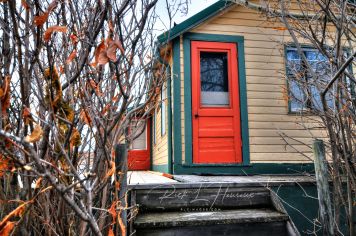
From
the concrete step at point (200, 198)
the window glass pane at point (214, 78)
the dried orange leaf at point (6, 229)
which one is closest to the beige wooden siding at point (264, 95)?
the window glass pane at point (214, 78)

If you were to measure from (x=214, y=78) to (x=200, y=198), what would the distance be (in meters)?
3.41

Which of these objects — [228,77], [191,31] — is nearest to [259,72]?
[228,77]

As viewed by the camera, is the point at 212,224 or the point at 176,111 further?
the point at 176,111

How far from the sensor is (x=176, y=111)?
609cm

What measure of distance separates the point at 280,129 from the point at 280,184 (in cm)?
296

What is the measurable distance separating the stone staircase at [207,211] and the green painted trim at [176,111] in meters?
2.38

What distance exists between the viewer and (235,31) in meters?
6.60

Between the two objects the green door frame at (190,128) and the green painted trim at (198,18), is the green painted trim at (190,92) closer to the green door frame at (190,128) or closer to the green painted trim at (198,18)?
the green door frame at (190,128)

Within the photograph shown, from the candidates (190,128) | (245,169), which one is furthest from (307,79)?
(190,128)

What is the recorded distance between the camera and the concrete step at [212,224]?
3006 millimetres

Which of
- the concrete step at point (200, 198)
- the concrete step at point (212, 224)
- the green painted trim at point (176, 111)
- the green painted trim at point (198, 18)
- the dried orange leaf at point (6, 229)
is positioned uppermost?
the green painted trim at point (198, 18)

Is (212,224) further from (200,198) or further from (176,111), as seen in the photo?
(176,111)

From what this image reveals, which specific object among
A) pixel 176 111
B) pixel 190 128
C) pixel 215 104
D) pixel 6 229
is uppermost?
pixel 215 104

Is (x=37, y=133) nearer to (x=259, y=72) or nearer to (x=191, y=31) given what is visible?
(x=191, y=31)
